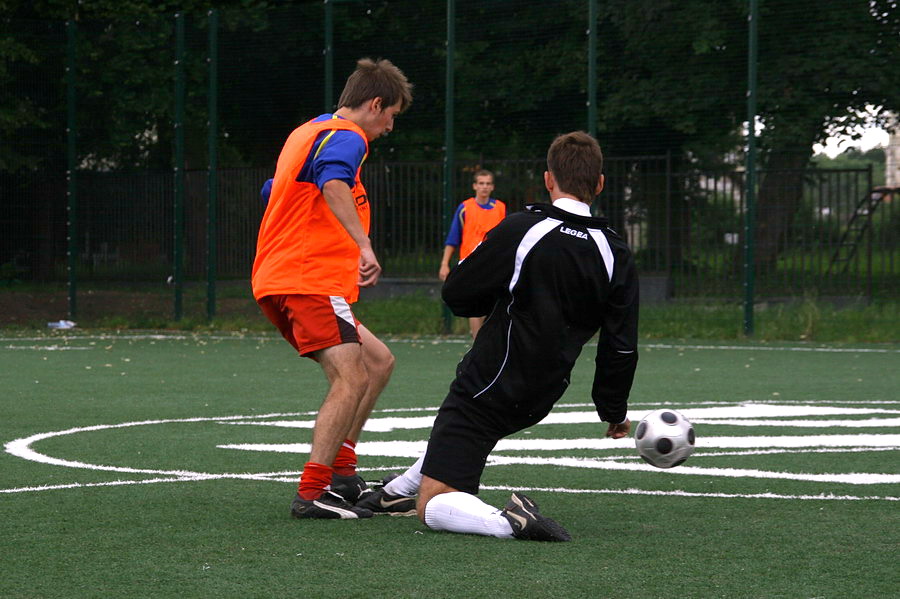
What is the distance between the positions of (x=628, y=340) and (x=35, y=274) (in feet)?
54.9

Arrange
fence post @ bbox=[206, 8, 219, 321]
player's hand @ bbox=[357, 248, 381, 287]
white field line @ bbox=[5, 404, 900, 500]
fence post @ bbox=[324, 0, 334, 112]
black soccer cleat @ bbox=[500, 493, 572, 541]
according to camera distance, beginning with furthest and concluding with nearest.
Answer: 1. fence post @ bbox=[206, 8, 219, 321]
2. fence post @ bbox=[324, 0, 334, 112]
3. white field line @ bbox=[5, 404, 900, 500]
4. player's hand @ bbox=[357, 248, 381, 287]
5. black soccer cleat @ bbox=[500, 493, 572, 541]

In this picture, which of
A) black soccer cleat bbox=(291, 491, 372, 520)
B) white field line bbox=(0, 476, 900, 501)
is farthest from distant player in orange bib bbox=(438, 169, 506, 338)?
black soccer cleat bbox=(291, 491, 372, 520)

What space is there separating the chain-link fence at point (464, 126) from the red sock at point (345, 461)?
12.2 metres

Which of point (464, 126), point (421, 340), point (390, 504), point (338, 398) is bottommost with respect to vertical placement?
point (421, 340)

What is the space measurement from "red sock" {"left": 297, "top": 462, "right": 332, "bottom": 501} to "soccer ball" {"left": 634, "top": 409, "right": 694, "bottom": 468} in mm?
1254

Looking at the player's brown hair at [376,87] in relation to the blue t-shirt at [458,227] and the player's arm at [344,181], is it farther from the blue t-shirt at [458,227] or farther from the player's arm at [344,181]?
the blue t-shirt at [458,227]

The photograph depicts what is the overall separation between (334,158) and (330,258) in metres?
0.45

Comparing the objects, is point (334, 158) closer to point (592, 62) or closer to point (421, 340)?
point (421, 340)

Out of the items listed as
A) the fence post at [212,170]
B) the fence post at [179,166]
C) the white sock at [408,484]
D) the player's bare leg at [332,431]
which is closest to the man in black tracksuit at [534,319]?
the white sock at [408,484]

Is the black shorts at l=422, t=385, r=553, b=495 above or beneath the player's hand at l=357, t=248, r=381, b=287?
beneath

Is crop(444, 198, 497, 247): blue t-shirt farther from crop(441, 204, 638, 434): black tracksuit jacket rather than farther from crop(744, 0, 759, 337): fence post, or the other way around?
crop(441, 204, 638, 434): black tracksuit jacket

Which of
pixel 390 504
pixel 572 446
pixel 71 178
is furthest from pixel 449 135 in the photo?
pixel 390 504

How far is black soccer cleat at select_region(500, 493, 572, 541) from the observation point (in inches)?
206

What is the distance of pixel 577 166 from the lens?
5.64 meters
